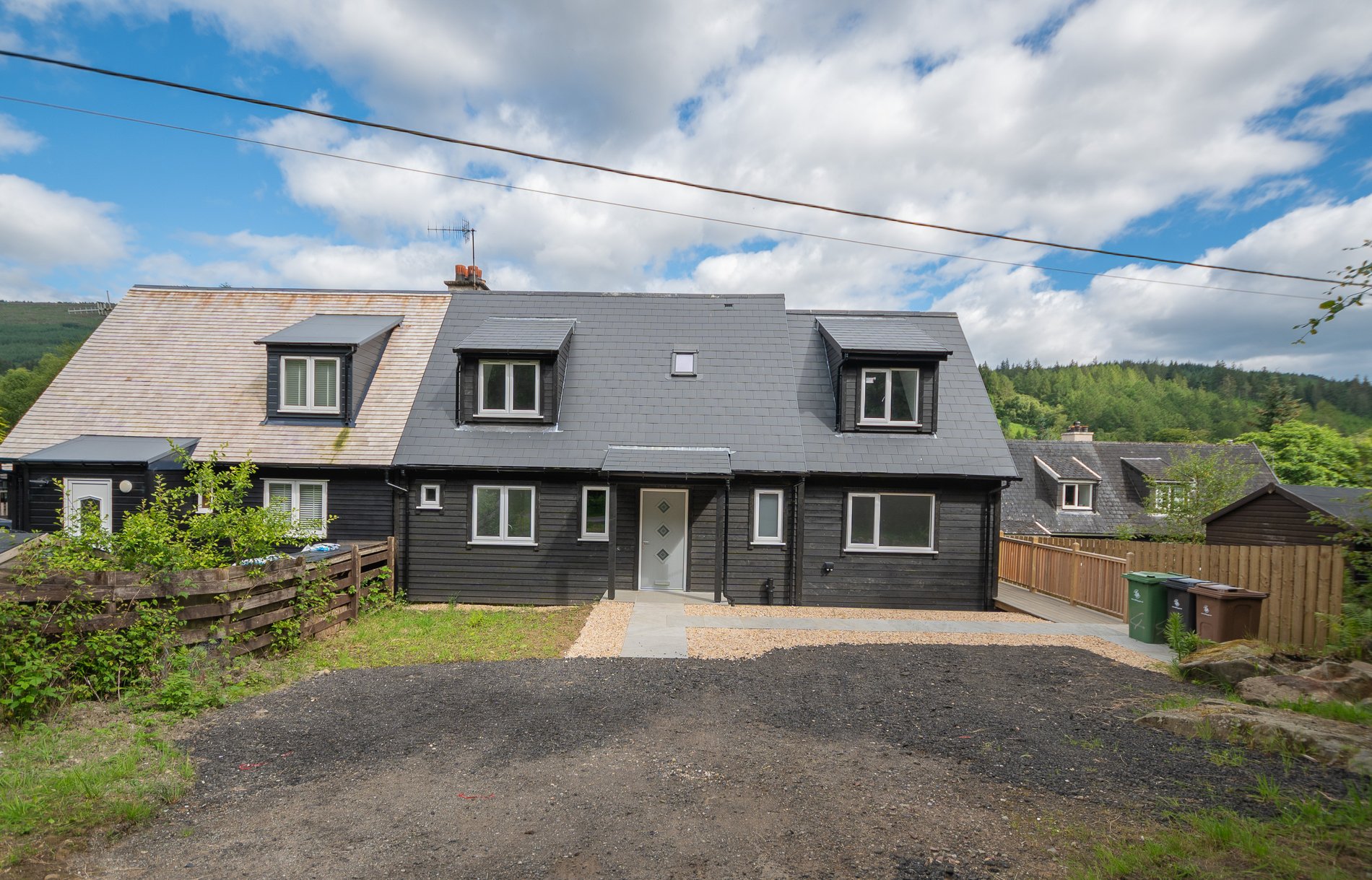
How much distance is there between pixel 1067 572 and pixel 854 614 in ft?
17.5

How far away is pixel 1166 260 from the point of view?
1156cm

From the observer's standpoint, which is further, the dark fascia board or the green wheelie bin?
the dark fascia board

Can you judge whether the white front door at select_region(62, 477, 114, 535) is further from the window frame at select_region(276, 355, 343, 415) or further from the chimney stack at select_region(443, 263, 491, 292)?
the chimney stack at select_region(443, 263, 491, 292)

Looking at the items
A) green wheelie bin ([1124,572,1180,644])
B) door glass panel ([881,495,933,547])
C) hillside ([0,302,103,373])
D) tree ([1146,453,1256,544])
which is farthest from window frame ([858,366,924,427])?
hillside ([0,302,103,373])

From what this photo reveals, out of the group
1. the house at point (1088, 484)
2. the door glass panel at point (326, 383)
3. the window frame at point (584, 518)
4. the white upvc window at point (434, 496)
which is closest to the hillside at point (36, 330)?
the door glass panel at point (326, 383)

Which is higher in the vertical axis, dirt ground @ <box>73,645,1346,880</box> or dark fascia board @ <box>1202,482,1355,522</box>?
dark fascia board @ <box>1202,482,1355,522</box>

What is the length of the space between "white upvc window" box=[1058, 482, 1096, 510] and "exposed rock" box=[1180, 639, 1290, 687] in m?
28.3

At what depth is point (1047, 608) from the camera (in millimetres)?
13852

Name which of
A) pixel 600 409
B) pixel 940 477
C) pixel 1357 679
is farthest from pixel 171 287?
pixel 1357 679

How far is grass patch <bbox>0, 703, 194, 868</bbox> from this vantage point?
4348 millimetres

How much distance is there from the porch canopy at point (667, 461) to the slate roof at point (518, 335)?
3.03 metres

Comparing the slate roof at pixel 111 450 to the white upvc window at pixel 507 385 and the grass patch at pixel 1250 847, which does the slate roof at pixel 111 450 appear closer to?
the white upvc window at pixel 507 385

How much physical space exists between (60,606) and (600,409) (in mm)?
9965

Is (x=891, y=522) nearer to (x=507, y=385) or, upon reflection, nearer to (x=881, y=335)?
(x=881, y=335)
